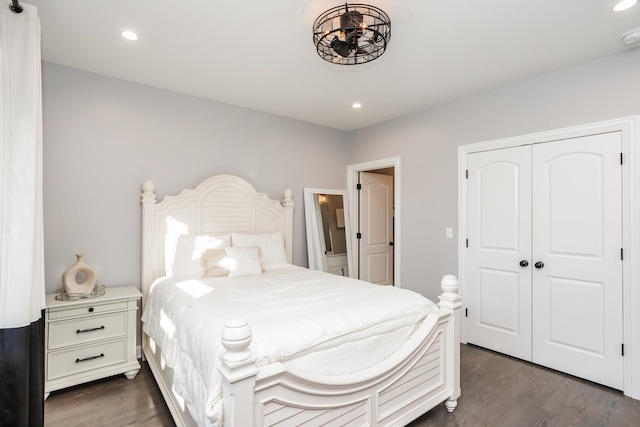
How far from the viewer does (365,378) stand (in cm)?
166

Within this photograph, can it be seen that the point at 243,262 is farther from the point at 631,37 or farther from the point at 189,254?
the point at 631,37

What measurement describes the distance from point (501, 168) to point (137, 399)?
11.8 ft

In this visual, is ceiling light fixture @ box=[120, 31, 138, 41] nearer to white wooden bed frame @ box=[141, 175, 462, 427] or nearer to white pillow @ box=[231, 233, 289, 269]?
white wooden bed frame @ box=[141, 175, 462, 427]

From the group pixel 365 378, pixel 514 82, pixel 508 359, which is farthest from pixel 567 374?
pixel 514 82

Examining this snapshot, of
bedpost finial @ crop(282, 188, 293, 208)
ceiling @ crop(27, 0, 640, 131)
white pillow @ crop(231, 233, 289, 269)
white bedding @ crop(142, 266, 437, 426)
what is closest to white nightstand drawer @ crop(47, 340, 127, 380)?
white bedding @ crop(142, 266, 437, 426)

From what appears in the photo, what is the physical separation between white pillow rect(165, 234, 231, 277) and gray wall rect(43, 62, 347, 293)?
386 mm

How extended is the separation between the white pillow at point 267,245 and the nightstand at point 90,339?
101 centimetres

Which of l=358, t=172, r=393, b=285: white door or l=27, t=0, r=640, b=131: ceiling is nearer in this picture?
l=27, t=0, r=640, b=131: ceiling

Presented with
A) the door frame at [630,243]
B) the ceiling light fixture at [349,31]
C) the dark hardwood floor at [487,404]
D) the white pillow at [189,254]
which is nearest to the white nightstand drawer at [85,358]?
the dark hardwood floor at [487,404]

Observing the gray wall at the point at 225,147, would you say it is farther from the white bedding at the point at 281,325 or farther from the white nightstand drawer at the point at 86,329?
the white bedding at the point at 281,325

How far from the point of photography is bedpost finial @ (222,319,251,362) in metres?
1.25

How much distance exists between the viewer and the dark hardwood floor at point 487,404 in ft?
6.86

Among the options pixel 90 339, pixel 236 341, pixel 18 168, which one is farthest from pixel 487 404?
pixel 18 168

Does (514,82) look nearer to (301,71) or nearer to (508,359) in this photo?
(301,71)
